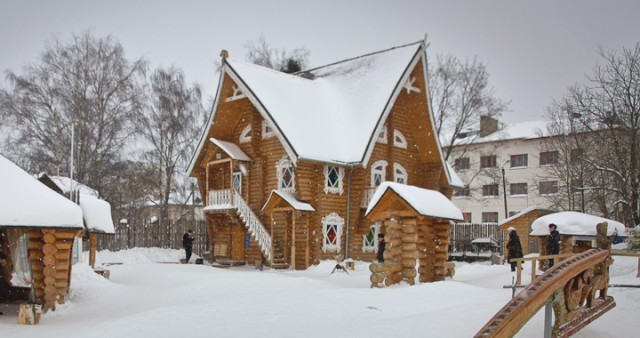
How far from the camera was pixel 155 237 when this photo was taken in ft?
106

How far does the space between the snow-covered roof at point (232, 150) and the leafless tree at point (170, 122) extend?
31.1ft

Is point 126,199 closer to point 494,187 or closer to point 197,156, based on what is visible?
point 197,156

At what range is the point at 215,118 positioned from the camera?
2758 cm

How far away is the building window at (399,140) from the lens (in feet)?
91.1

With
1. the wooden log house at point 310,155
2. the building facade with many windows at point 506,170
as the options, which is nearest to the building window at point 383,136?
the wooden log house at point 310,155

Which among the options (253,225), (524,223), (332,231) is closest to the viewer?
(253,225)

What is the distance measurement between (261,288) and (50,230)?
6073mm

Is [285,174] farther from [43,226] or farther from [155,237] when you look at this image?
[43,226]

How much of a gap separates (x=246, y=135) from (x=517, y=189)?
2905 cm

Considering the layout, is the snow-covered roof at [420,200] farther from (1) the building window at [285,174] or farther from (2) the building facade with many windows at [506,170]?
(2) the building facade with many windows at [506,170]

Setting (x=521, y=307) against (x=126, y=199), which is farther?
(x=126, y=199)

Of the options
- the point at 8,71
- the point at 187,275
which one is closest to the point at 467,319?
the point at 187,275

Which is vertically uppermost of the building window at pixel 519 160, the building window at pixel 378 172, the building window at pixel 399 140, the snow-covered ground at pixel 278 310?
the building window at pixel 519 160

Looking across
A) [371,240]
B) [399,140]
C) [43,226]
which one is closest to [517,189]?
[399,140]
